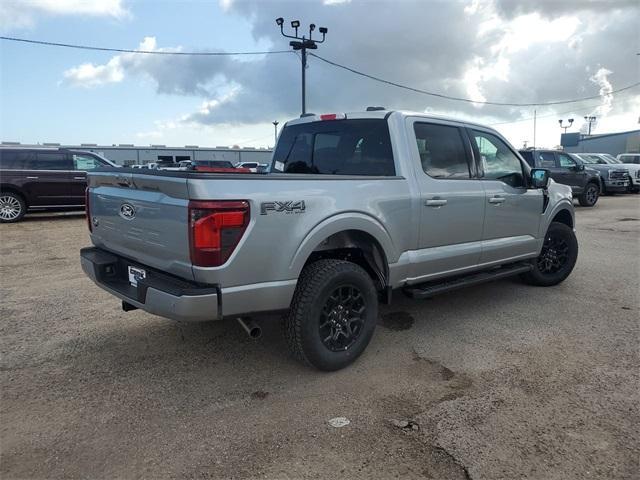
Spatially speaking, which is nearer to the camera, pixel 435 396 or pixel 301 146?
pixel 435 396

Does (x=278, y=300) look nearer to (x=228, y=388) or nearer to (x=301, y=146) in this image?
(x=228, y=388)

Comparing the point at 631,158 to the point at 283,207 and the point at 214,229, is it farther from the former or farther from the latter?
the point at 214,229

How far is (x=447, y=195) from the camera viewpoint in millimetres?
4211

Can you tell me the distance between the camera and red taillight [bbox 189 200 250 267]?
109 inches

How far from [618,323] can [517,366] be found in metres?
1.65

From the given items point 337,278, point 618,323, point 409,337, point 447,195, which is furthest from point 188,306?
point 618,323

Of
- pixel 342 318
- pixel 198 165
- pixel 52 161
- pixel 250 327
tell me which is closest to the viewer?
pixel 250 327

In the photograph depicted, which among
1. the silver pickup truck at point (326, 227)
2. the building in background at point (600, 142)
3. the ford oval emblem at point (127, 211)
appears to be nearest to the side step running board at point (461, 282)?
the silver pickup truck at point (326, 227)

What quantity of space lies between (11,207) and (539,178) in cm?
1151

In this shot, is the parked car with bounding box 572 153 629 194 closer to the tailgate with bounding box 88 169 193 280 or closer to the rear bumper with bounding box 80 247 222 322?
the tailgate with bounding box 88 169 193 280

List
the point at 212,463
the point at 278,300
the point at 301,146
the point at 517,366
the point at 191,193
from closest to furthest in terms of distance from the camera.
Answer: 1. the point at 212,463
2. the point at 191,193
3. the point at 278,300
4. the point at 517,366
5. the point at 301,146

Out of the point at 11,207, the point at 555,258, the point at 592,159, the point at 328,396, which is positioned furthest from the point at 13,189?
the point at 592,159

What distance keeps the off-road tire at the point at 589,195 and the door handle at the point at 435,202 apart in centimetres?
1473

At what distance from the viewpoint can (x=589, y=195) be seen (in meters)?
16.8
